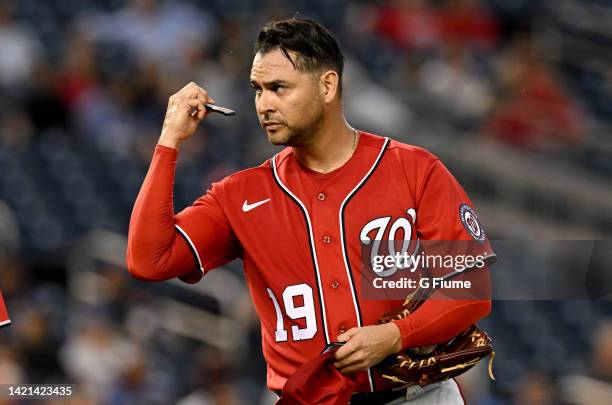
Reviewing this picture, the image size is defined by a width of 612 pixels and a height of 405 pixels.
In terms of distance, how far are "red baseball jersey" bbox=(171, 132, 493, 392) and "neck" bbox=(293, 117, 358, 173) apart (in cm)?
3

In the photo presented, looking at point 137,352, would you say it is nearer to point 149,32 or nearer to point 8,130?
point 8,130

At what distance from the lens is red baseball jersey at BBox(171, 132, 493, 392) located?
10.8 feet

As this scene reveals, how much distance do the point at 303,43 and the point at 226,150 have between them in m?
4.92

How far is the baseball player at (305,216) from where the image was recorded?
3.25m

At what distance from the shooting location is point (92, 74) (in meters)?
8.37

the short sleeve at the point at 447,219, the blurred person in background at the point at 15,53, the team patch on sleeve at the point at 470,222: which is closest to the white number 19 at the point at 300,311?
the short sleeve at the point at 447,219

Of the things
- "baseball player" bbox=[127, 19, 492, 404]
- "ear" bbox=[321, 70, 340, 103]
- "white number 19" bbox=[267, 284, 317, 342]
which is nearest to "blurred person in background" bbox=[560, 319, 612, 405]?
"baseball player" bbox=[127, 19, 492, 404]

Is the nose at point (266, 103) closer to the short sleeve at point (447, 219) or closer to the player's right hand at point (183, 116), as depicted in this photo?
the player's right hand at point (183, 116)

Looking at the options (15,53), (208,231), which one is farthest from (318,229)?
(15,53)

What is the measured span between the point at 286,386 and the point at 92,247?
4.24 meters

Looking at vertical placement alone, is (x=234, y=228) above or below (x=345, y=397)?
above

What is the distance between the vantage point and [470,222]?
10.8 feet

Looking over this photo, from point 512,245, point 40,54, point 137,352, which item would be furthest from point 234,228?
point 40,54

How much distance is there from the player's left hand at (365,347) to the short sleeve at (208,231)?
50cm
